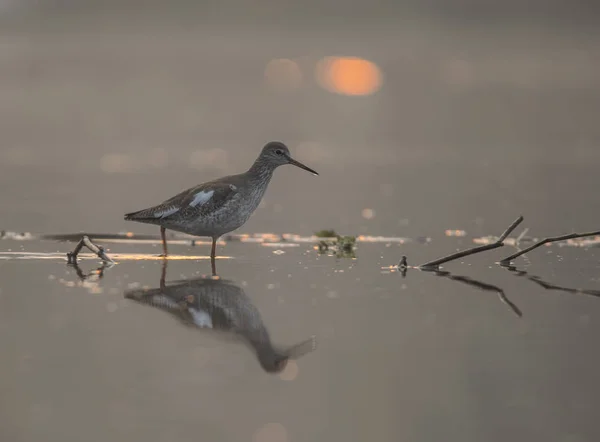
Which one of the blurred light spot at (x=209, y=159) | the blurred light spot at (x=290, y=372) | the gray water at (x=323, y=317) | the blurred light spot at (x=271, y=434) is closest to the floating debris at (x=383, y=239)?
the gray water at (x=323, y=317)

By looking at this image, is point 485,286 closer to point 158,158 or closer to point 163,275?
point 163,275

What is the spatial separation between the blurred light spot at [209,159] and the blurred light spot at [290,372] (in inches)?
724

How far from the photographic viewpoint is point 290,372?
24.6 ft

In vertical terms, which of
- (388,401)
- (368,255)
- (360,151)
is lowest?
(388,401)

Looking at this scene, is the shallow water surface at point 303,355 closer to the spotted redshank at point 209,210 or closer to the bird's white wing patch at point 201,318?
the bird's white wing patch at point 201,318

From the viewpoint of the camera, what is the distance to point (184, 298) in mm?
9812

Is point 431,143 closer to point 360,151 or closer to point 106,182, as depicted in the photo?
point 360,151

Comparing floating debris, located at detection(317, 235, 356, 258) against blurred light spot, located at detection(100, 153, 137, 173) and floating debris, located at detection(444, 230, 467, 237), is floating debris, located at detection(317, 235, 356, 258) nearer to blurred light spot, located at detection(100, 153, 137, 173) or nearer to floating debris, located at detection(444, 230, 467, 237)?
floating debris, located at detection(444, 230, 467, 237)

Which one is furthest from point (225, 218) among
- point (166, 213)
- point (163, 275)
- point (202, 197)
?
point (163, 275)

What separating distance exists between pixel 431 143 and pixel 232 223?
21.3 metres

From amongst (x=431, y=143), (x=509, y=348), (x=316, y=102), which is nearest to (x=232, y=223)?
(x=509, y=348)

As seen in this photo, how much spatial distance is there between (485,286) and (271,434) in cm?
484

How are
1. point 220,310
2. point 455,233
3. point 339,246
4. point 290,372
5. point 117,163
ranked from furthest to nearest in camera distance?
point 117,163
point 455,233
point 339,246
point 220,310
point 290,372

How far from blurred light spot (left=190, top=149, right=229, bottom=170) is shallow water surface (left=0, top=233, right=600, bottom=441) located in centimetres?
1491
